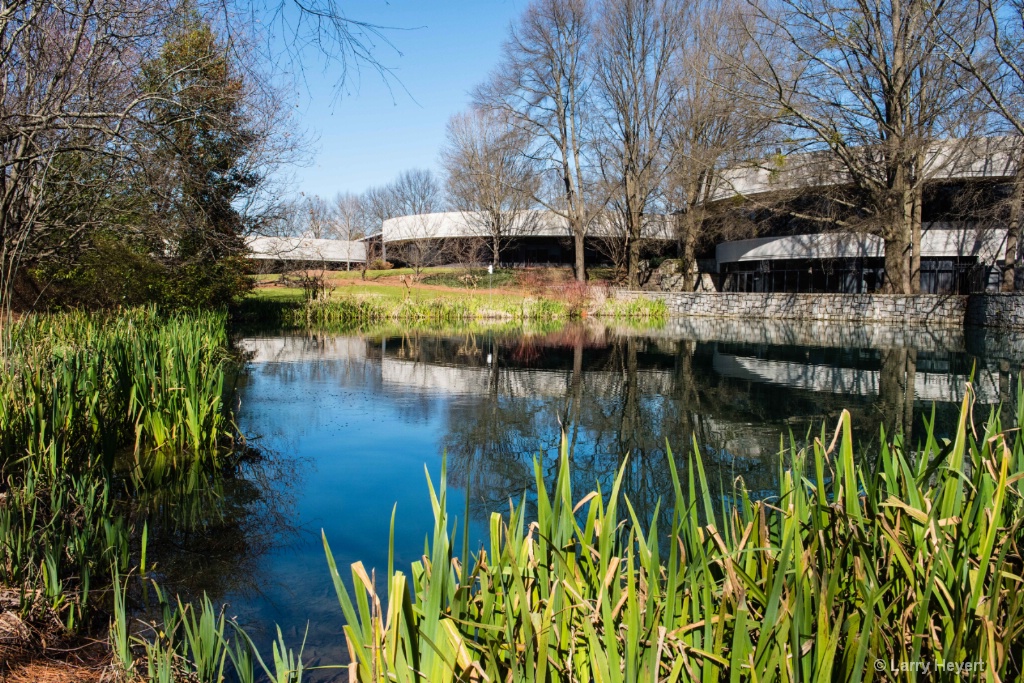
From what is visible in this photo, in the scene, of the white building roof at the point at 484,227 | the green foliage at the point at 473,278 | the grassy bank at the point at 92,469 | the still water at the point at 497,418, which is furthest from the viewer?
the white building roof at the point at 484,227

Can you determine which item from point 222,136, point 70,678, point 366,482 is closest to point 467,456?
point 366,482

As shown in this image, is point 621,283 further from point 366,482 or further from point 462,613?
point 462,613

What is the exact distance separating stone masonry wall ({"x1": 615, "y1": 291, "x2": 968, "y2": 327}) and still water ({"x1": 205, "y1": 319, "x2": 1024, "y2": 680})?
21.3ft

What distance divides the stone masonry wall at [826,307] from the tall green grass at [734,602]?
83.5 feet

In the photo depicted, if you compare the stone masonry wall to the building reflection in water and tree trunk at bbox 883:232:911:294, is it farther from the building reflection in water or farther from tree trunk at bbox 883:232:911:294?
the building reflection in water

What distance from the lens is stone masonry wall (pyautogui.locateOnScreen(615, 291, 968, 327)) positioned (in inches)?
969

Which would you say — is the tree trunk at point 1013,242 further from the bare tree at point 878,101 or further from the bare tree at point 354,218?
the bare tree at point 354,218

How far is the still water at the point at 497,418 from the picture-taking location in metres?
4.61

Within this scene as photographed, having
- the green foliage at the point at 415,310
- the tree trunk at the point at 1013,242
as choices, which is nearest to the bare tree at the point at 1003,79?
the tree trunk at the point at 1013,242

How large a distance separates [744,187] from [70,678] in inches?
1350

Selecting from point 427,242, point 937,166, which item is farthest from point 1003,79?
point 427,242

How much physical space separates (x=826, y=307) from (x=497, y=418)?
875 inches

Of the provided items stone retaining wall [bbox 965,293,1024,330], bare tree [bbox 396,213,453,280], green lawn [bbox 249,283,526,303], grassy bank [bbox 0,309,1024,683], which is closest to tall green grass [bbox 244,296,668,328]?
green lawn [bbox 249,283,526,303]

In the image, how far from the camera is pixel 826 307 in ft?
90.2
